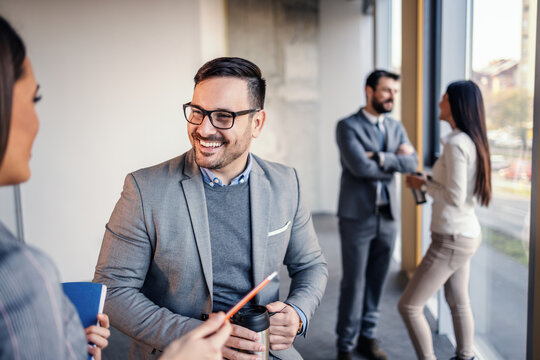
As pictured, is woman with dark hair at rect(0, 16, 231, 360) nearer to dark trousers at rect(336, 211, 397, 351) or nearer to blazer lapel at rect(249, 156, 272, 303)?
blazer lapel at rect(249, 156, 272, 303)

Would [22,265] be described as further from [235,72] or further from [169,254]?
[235,72]

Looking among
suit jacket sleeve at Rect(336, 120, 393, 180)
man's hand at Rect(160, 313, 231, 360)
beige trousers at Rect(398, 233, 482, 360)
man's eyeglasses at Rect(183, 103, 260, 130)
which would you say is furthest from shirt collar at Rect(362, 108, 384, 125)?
man's hand at Rect(160, 313, 231, 360)

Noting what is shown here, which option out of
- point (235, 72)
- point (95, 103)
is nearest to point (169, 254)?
point (235, 72)

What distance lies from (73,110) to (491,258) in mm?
3696

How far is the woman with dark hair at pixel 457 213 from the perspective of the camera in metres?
2.41

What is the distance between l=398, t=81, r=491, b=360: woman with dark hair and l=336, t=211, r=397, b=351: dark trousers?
51cm

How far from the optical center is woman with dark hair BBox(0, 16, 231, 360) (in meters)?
0.66

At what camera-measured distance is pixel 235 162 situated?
5.28 ft

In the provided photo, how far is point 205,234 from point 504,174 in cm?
220

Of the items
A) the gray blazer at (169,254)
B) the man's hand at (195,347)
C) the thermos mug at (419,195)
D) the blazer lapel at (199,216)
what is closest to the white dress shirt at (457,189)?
the thermos mug at (419,195)

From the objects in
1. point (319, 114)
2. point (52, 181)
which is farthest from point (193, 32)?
point (319, 114)

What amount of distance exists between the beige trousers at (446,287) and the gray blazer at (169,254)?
1.12 meters

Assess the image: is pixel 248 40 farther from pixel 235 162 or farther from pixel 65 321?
pixel 65 321

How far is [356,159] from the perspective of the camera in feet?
9.96
